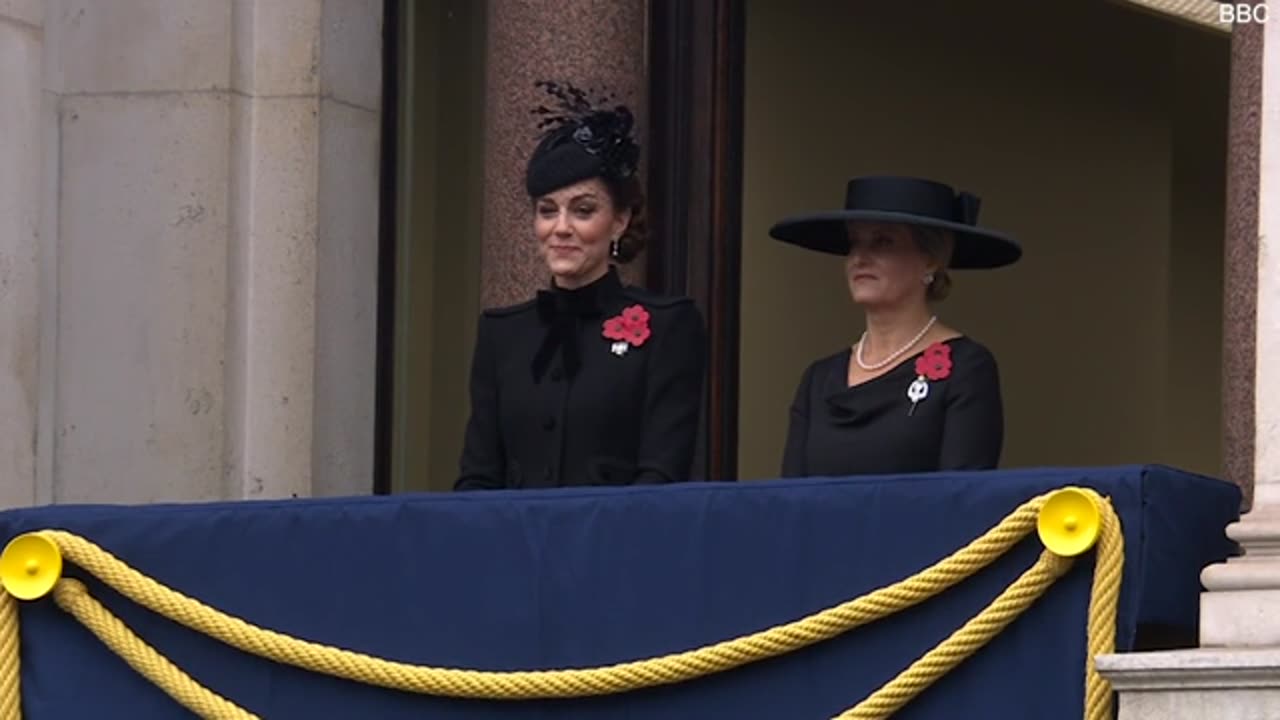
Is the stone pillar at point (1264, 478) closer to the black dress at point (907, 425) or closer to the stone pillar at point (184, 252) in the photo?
the black dress at point (907, 425)

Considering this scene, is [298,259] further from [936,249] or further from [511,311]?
[936,249]

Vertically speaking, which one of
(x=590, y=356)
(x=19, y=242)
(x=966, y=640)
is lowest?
(x=966, y=640)

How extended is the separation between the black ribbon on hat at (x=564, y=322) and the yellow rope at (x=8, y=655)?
146cm

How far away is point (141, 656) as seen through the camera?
Result: 8.61 m

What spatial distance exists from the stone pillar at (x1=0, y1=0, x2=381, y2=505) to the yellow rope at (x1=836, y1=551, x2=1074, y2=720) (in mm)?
4265

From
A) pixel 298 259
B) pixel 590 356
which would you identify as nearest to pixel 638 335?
pixel 590 356

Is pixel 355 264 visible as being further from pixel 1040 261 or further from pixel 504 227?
pixel 1040 261

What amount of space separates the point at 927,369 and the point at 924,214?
39 centimetres

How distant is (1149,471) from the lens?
7648 mm

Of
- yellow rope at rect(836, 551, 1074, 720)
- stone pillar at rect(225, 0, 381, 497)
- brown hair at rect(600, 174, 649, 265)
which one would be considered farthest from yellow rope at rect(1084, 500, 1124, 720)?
stone pillar at rect(225, 0, 381, 497)

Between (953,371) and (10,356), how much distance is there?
3.80 m

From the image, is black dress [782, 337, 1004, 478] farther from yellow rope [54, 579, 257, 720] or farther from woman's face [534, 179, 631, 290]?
yellow rope [54, 579, 257, 720]

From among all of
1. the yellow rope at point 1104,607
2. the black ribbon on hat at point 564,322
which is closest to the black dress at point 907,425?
the black ribbon on hat at point 564,322

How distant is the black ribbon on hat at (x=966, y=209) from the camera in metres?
9.02
